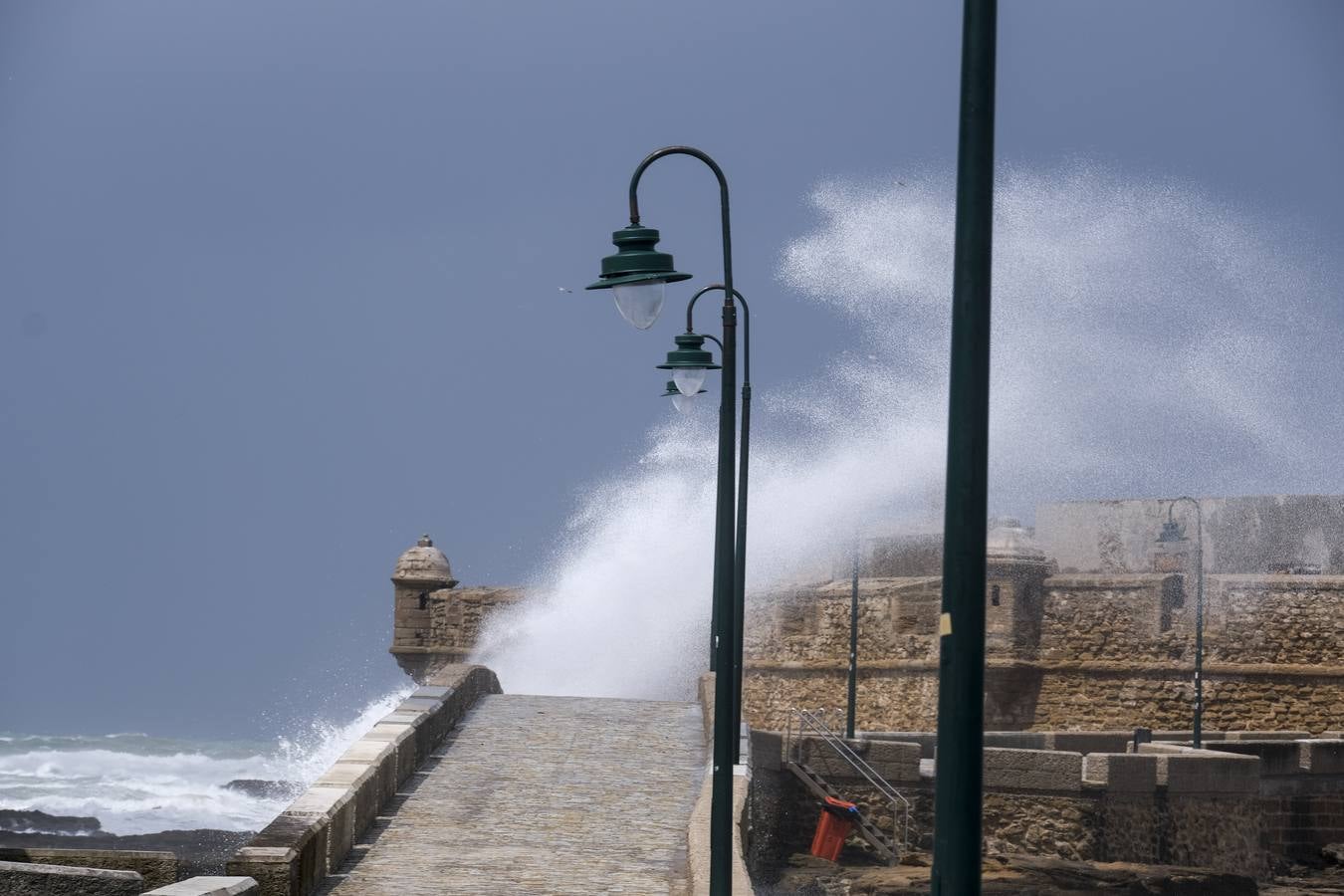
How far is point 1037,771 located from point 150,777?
A: 54.4 metres

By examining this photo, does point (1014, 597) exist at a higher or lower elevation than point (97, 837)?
higher

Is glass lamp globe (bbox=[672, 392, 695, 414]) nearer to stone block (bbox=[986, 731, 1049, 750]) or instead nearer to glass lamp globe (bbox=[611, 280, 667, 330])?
glass lamp globe (bbox=[611, 280, 667, 330])

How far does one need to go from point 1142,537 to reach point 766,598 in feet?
26.6

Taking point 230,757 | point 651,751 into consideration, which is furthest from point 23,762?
point 651,751

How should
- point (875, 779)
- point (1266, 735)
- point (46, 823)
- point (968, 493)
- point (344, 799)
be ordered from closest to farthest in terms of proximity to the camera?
point (968, 493) → point (344, 799) → point (875, 779) → point (1266, 735) → point (46, 823)

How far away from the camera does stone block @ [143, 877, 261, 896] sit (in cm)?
838

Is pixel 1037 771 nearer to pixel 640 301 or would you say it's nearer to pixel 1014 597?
pixel 1014 597

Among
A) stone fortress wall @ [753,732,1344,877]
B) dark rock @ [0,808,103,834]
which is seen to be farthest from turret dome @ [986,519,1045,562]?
dark rock @ [0,808,103,834]

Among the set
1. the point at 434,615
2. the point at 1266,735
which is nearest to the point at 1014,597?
the point at 1266,735

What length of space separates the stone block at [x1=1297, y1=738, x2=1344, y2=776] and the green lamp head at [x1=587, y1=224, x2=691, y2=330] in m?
19.1

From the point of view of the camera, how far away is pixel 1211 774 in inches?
942

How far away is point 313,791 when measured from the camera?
1205cm

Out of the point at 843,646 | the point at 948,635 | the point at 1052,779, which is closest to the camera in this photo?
the point at 948,635

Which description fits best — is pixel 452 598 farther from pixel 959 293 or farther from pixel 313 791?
pixel 959 293
